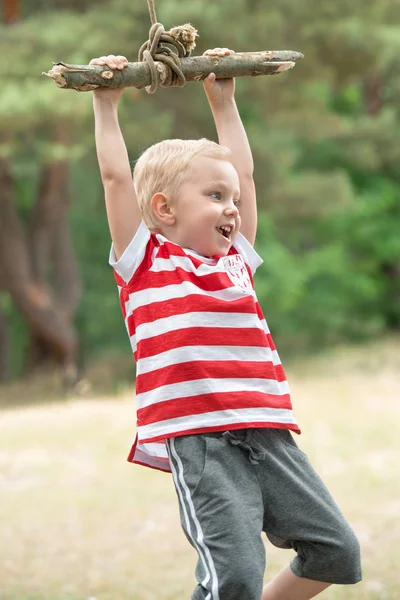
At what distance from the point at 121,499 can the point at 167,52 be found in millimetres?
3338

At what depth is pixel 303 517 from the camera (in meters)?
2.21

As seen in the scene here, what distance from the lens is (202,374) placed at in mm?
2184

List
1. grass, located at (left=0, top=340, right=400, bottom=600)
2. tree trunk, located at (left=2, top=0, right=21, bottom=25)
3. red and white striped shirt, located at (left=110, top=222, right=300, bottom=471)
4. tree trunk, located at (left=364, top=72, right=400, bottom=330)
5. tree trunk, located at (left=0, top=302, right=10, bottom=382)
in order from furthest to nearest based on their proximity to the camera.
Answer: tree trunk, located at (left=364, top=72, right=400, bottom=330), tree trunk, located at (left=0, top=302, right=10, bottom=382), tree trunk, located at (left=2, top=0, right=21, bottom=25), grass, located at (left=0, top=340, right=400, bottom=600), red and white striped shirt, located at (left=110, top=222, right=300, bottom=471)

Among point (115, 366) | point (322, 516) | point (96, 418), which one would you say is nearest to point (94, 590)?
point (322, 516)

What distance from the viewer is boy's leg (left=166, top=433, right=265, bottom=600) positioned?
6.75ft

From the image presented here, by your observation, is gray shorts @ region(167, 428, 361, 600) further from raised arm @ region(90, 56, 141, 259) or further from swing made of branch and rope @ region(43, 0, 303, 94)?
swing made of branch and rope @ region(43, 0, 303, 94)

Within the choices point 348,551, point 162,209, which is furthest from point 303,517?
point 162,209

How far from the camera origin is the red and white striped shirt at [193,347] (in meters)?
2.17

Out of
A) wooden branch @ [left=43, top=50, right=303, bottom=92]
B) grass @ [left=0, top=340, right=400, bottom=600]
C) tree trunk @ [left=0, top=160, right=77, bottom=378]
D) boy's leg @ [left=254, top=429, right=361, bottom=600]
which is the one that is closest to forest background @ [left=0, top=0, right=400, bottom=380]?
tree trunk @ [left=0, top=160, right=77, bottom=378]

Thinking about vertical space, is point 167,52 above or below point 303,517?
above

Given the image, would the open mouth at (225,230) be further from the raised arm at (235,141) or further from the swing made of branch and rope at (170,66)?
the swing made of branch and rope at (170,66)

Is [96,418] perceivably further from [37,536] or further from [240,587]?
[240,587]

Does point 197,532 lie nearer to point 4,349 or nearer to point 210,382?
point 210,382

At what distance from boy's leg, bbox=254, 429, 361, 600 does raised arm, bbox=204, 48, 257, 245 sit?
0.55 meters
